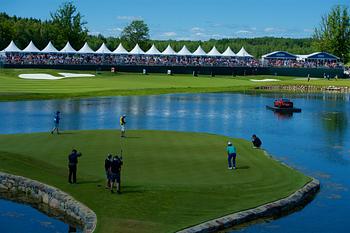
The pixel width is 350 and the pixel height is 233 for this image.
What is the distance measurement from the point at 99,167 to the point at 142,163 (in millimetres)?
2760

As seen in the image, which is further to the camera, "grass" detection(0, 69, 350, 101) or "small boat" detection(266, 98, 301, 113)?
"grass" detection(0, 69, 350, 101)

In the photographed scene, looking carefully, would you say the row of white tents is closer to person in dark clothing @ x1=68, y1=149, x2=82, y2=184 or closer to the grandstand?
the grandstand

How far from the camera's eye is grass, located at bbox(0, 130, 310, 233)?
26516 mm

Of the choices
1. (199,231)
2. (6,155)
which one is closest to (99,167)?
(6,155)

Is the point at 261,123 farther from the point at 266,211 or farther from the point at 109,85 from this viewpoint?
the point at 109,85

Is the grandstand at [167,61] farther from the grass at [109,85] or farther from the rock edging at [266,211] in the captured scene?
the rock edging at [266,211]

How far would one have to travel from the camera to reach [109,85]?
109812 mm

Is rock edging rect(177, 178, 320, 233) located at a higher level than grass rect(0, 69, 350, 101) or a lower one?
lower

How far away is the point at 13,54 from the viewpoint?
14400 cm

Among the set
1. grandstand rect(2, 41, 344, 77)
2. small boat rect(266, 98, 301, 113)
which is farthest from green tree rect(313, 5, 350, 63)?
small boat rect(266, 98, 301, 113)

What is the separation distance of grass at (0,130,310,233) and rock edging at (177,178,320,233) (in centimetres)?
44

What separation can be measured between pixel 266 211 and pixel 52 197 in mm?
9975

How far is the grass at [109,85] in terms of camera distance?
92.7m

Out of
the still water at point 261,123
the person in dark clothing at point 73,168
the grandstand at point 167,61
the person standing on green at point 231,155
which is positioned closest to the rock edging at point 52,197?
the person in dark clothing at point 73,168
